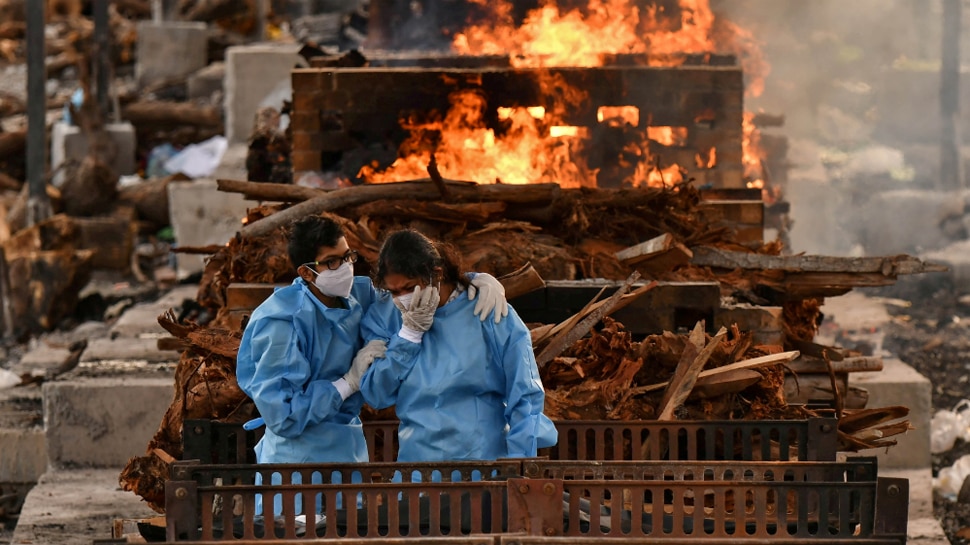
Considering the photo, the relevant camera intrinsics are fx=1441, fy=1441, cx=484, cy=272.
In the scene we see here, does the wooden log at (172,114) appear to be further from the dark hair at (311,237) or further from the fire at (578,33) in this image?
the dark hair at (311,237)

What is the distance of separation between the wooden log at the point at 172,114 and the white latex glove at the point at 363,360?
1604 cm

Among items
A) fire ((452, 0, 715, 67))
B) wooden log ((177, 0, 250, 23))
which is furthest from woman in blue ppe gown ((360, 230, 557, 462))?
wooden log ((177, 0, 250, 23))

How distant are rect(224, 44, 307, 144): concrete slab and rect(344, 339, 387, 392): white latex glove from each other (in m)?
11.4

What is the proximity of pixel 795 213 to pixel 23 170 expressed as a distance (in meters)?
10.9

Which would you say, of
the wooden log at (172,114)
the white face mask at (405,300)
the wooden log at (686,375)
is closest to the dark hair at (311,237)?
the white face mask at (405,300)

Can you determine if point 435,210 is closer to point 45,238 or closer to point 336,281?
point 336,281

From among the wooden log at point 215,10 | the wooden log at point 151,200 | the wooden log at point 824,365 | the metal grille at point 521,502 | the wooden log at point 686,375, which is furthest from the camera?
the wooden log at point 215,10

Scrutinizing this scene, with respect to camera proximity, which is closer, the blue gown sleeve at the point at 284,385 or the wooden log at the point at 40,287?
the blue gown sleeve at the point at 284,385

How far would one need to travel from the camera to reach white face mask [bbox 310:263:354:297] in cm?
526

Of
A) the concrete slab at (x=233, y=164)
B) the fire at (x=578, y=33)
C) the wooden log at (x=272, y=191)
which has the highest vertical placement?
the fire at (x=578, y=33)

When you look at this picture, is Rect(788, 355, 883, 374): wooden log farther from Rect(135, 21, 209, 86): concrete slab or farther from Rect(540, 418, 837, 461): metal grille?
Rect(135, 21, 209, 86): concrete slab

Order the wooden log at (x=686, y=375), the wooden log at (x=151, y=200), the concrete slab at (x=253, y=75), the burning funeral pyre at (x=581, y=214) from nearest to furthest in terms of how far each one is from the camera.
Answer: the wooden log at (x=686, y=375) < the burning funeral pyre at (x=581, y=214) < the concrete slab at (x=253, y=75) < the wooden log at (x=151, y=200)

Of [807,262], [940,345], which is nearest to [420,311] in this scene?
[807,262]

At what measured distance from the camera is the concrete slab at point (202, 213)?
15023 mm
